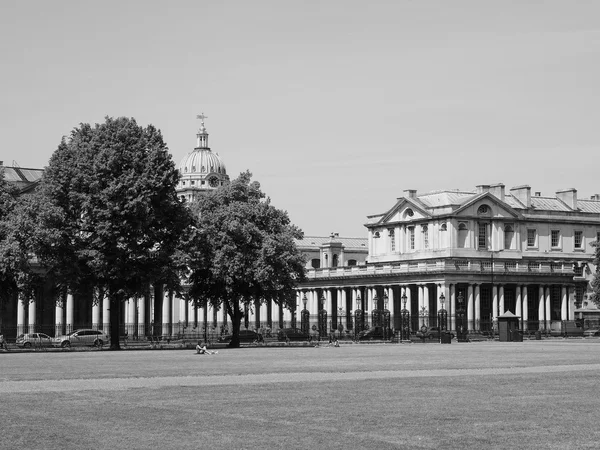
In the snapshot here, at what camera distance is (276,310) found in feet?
522

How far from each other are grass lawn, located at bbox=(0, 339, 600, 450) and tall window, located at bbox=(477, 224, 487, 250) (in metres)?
94.9

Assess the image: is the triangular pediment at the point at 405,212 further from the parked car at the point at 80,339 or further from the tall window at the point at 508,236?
the parked car at the point at 80,339

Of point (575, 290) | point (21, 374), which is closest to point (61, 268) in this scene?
point (21, 374)

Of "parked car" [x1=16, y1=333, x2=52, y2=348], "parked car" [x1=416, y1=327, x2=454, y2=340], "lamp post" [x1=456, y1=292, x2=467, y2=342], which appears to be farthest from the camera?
"lamp post" [x1=456, y1=292, x2=467, y2=342]

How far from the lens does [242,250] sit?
85.1m

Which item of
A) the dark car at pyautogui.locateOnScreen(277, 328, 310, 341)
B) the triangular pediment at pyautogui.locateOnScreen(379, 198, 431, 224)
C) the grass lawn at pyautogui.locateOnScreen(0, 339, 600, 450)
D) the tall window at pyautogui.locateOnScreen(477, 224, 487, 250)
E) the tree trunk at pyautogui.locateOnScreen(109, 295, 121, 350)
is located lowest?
the dark car at pyautogui.locateOnScreen(277, 328, 310, 341)

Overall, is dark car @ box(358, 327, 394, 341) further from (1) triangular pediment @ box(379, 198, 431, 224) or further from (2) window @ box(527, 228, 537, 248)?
(2) window @ box(527, 228, 537, 248)

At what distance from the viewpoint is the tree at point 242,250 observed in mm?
83938

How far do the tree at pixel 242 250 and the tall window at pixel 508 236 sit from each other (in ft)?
191

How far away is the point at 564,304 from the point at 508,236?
10799 mm

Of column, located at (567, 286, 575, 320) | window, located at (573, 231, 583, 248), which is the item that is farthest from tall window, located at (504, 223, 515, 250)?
window, located at (573, 231, 583, 248)

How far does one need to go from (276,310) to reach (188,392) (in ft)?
416

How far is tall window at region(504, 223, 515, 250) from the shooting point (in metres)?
142

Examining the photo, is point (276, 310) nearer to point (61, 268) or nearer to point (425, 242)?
point (425, 242)
